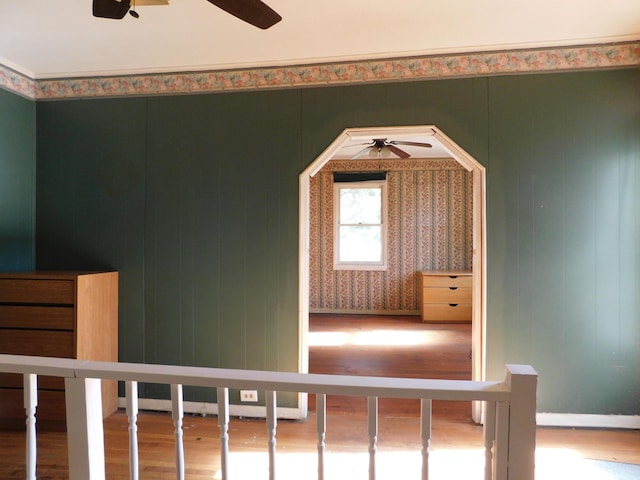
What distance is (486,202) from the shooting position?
262cm

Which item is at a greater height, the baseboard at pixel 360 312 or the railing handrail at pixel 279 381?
the railing handrail at pixel 279 381

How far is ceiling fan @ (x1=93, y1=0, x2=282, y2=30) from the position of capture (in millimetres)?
1615

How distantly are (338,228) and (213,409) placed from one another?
12.7 ft

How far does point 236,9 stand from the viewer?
166 centimetres

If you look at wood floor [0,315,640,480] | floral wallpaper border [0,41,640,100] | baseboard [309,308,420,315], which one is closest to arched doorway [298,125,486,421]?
wood floor [0,315,640,480]

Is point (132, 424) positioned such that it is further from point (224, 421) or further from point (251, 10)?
point (251, 10)

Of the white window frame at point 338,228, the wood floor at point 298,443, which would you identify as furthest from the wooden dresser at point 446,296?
the wood floor at point 298,443

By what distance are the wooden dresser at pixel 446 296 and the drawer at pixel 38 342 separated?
441cm

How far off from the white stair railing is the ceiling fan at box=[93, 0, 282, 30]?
149 cm

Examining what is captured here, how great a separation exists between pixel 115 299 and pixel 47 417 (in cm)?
87

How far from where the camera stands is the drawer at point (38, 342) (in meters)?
2.52

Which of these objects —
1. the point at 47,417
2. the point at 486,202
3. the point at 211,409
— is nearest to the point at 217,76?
the point at 486,202

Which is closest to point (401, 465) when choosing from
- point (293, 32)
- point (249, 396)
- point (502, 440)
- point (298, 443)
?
point (298, 443)

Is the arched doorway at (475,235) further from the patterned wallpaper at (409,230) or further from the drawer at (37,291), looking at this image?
the patterned wallpaper at (409,230)
